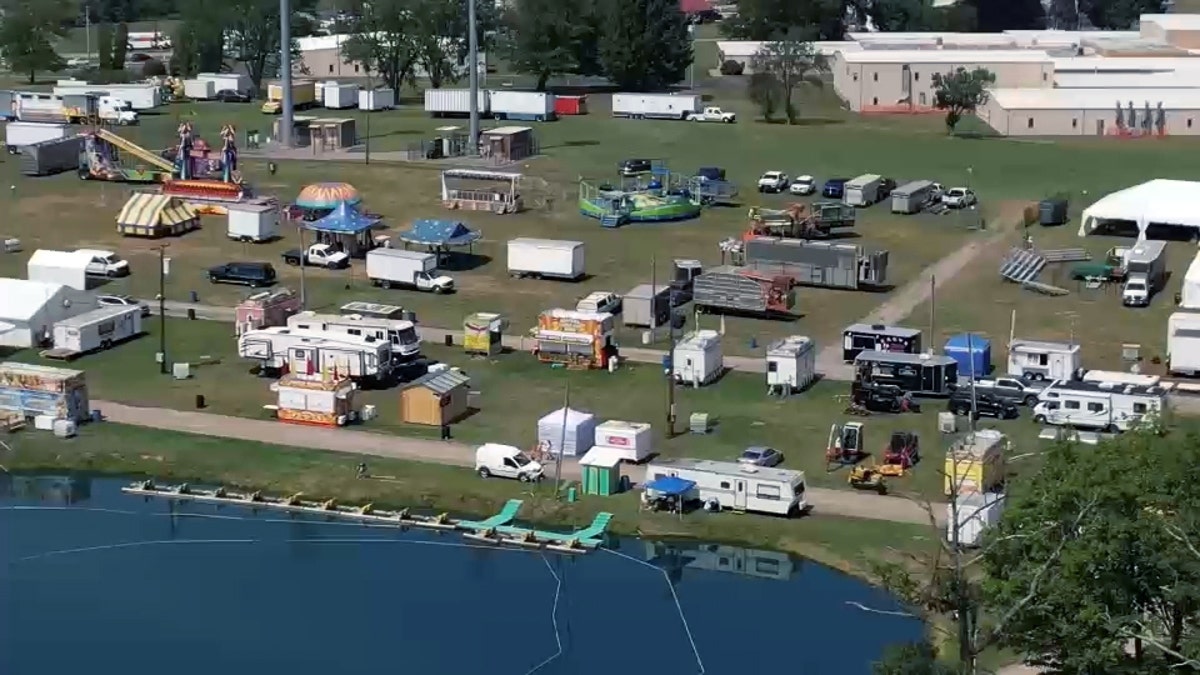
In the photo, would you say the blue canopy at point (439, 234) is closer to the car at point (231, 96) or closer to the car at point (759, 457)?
the car at point (759, 457)

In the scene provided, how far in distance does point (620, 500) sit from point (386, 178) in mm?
29437

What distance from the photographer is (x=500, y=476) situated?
32.4 m

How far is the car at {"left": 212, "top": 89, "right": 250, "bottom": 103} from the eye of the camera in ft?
252

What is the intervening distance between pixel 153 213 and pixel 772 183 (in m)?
17.1

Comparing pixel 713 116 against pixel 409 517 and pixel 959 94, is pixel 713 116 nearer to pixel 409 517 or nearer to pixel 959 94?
pixel 959 94

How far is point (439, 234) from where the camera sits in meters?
47.8

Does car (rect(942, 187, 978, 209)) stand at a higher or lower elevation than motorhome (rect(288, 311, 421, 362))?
higher

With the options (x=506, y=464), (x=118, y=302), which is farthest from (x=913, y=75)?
(x=506, y=464)

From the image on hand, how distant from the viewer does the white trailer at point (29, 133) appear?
62.9 metres

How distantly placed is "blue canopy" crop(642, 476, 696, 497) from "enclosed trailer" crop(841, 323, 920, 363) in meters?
7.71

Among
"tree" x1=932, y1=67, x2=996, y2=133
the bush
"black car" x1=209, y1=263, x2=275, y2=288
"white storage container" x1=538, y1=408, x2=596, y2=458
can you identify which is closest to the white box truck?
"black car" x1=209, y1=263, x2=275, y2=288

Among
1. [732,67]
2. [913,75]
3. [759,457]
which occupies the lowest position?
[759,457]

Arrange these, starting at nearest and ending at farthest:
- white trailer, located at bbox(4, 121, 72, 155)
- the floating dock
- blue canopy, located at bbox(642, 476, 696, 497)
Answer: the floating dock → blue canopy, located at bbox(642, 476, 696, 497) → white trailer, located at bbox(4, 121, 72, 155)

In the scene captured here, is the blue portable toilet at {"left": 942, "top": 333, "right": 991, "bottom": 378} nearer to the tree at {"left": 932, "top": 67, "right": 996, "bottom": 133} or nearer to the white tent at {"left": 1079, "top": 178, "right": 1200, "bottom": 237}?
the white tent at {"left": 1079, "top": 178, "right": 1200, "bottom": 237}
